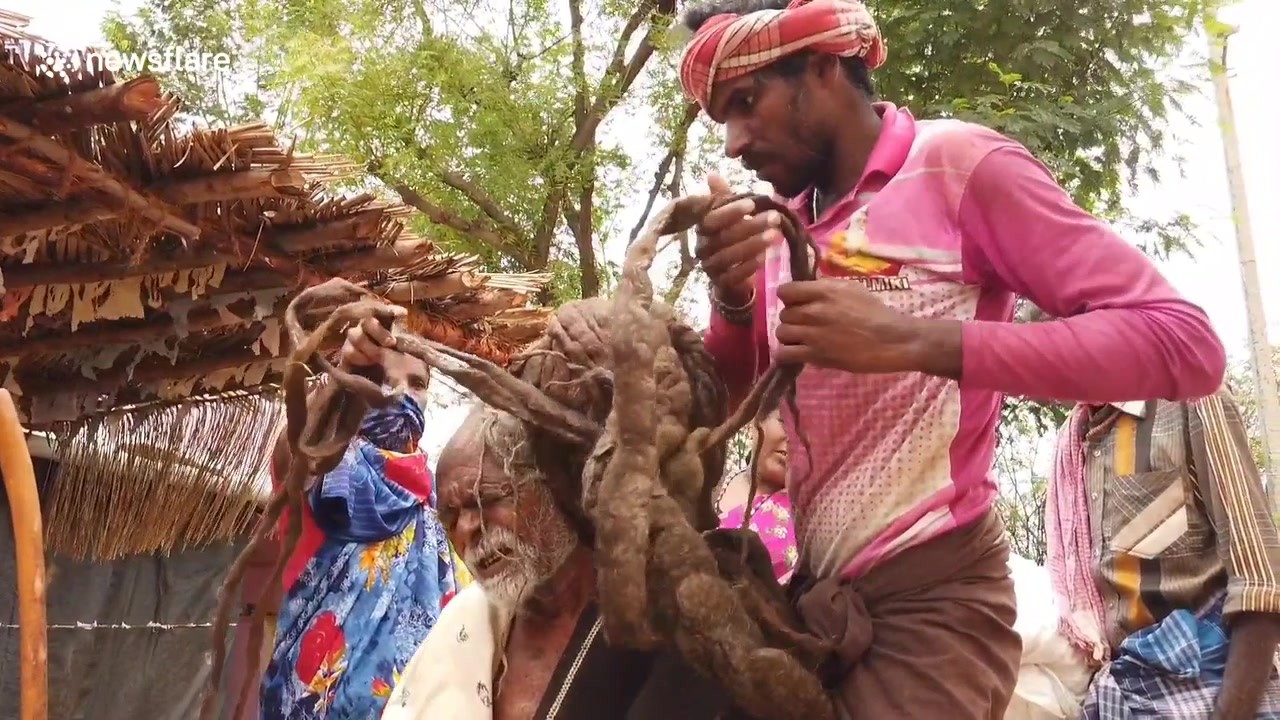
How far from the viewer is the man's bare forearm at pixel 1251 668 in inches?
87.1

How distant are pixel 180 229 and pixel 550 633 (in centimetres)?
228

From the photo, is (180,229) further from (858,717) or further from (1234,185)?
(1234,185)

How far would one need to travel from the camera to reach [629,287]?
1369mm

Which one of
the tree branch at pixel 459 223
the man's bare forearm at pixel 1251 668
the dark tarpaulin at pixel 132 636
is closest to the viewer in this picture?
the man's bare forearm at pixel 1251 668

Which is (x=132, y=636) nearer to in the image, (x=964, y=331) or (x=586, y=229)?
(x=586, y=229)

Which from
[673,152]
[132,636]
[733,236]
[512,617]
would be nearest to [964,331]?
[733,236]

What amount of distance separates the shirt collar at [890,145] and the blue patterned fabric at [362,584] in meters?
2.09

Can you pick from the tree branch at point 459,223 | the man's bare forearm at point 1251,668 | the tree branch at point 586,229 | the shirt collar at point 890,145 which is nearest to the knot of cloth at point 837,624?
the shirt collar at point 890,145

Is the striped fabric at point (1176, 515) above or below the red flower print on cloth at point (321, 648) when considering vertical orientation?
above

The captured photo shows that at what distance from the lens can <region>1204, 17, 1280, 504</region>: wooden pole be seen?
287 inches

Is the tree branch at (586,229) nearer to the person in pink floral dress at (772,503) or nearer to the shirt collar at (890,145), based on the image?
the person in pink floral dress at (772,503)

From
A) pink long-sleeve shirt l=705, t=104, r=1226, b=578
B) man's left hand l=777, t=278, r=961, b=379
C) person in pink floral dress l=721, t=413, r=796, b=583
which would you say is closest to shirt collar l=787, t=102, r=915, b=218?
pink long-sleeve shirt l=705, t=104, r=1226, b=578

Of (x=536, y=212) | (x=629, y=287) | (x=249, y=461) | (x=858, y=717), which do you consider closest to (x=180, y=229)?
(x=249, y=461)

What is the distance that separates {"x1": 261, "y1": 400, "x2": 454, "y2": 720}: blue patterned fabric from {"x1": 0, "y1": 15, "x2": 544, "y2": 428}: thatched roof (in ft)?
2.49
